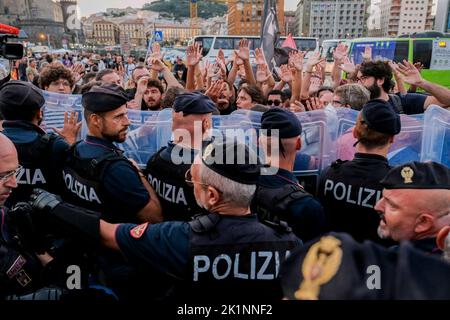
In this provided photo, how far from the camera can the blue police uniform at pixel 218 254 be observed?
4.81 ft

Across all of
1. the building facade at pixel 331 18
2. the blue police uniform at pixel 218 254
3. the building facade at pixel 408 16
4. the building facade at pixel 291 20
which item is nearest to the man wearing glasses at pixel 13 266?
the blue police uniform at pixel 218 254

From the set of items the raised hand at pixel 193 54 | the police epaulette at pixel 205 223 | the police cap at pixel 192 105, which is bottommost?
the police epaulette at pixel 205 223

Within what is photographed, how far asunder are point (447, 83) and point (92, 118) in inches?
574

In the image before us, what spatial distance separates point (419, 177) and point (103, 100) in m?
1.80

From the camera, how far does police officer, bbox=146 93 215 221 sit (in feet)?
7.30

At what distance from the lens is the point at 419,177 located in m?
1.61

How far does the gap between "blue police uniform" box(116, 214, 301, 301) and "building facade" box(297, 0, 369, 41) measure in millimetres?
99281

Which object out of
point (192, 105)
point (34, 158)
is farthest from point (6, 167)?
point (192, 105)

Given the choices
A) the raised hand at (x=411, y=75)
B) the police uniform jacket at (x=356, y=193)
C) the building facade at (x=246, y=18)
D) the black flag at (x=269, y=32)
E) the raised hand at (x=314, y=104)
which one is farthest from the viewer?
the building facade at (x=246, y=18)

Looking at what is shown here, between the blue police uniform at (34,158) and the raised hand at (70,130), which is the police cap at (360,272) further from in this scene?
the raised hand at (70,130)

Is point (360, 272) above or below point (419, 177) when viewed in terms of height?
above

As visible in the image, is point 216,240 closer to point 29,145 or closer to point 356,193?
point 356,193

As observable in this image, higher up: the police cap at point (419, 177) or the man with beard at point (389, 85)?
the man with beard at point (389, 85)

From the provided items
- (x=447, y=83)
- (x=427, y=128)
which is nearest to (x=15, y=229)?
(x=427, y=128)
